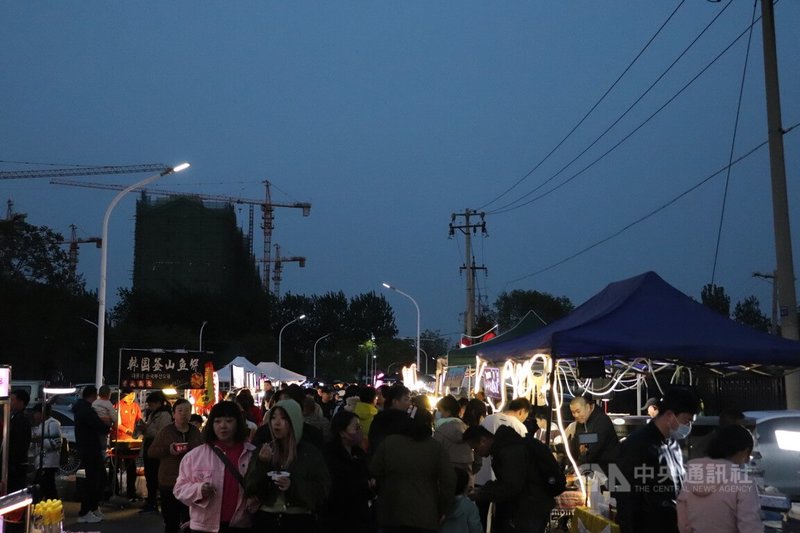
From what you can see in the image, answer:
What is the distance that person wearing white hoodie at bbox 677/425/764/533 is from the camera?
5371mm

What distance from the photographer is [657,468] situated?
6250 millimetres

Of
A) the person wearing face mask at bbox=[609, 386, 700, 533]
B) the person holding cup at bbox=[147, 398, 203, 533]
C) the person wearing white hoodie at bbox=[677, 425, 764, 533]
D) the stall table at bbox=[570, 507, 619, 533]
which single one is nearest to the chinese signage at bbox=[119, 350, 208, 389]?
the person holding cup at bbox=[147, 398, 203, 533]

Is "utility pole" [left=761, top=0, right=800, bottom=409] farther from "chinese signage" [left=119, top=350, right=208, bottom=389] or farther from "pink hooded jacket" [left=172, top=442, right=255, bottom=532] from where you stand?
"chinese signage" [left=119, top=350, right=208, bottom=389]

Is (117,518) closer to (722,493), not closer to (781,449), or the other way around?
(781,449)

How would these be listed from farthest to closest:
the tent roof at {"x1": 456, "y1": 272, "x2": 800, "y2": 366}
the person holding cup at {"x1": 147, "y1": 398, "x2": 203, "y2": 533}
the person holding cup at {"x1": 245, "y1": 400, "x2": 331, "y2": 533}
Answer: the tent roof at {"x1": 456, "y1": 272, "x2": 800, "y2": 366}
the person holding cup at {"x1": 147, "y1": 398, "x2": 203, "y2": 533}
the person holding cup at {"x1": 245, "y1": 400, "x2": 331, "y2": 533}

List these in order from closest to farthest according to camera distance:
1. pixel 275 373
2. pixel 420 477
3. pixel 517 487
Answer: pixel 420 477 → pixel 517 487 → pixel 275 373

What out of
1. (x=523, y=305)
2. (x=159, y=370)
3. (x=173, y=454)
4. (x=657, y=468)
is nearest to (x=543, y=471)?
(x=657, y=468)

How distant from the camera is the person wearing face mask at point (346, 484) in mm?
7066

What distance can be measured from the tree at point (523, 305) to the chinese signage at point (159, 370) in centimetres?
8924

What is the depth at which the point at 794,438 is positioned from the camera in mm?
13219

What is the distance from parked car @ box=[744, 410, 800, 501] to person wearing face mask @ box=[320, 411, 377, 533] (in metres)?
7.38

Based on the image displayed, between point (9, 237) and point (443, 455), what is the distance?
4496 centimetres

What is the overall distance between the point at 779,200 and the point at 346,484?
10.9 metres

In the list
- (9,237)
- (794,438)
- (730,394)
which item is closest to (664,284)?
(794,438)
